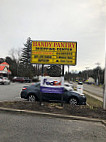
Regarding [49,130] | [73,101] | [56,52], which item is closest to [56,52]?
[56,52]

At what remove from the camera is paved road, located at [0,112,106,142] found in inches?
164

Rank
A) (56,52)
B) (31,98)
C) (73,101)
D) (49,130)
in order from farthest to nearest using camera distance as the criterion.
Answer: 1. (31,98)
2. (73,101)
3. (56,52)
4. (49,130)

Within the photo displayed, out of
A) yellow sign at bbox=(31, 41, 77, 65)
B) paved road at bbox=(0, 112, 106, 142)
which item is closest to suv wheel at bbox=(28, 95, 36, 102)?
yellow sign at bbox=(31, 41, 77, 65)

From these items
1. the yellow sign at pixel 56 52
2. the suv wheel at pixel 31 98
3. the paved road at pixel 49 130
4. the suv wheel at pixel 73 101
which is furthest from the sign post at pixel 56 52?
the paved road at pixel 49 130

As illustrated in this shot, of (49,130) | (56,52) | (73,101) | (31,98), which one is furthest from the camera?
(31,98)

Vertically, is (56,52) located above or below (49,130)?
above

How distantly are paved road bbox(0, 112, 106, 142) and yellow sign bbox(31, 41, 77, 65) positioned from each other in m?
3.66

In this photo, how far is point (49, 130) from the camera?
190 inches

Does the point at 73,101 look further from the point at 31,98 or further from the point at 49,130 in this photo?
the point at 49,130

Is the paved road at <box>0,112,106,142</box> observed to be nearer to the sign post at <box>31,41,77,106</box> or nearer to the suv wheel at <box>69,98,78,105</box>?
the suv wheel at <box>69,98,78,105</box>

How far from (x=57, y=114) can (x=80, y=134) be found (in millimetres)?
2000

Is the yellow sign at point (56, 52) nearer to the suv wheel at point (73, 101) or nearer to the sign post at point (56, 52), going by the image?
the sign post at point (56, 52)

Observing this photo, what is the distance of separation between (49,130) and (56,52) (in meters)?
4.88

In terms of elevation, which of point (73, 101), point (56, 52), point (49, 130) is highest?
point (56, 52)
